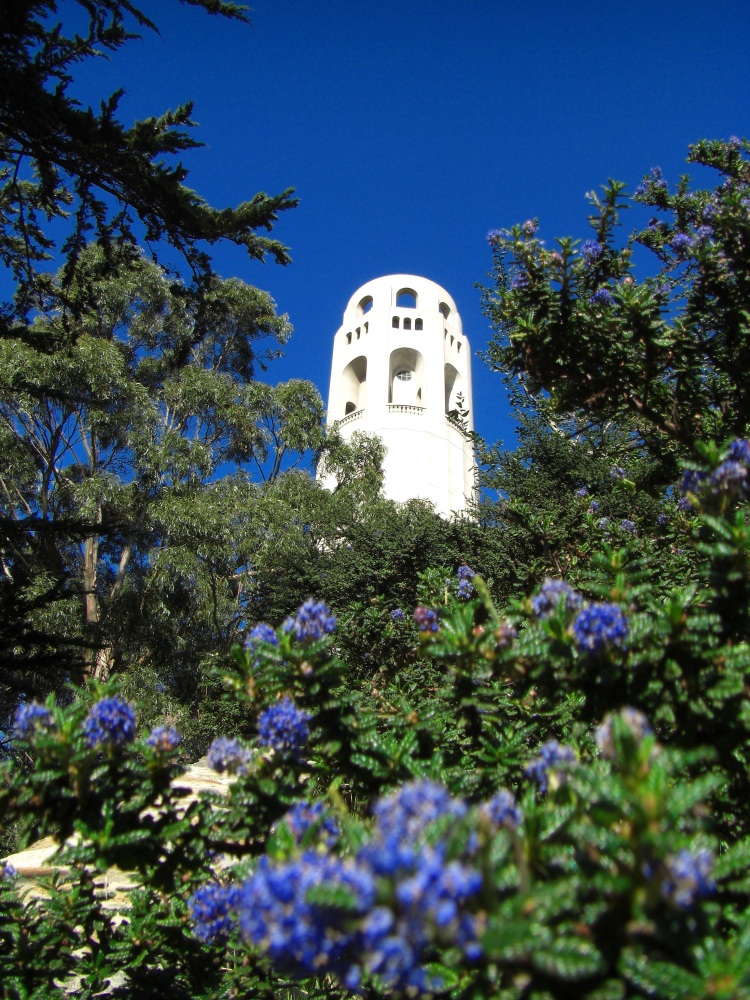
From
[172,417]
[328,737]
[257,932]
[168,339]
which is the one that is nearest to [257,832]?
[328,737]

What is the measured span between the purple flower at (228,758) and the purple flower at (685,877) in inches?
56.5

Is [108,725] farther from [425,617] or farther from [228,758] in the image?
[425,617]

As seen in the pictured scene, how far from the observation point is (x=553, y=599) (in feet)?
7.34

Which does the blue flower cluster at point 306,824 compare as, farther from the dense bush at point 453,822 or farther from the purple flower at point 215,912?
the purple flower at point 215,912

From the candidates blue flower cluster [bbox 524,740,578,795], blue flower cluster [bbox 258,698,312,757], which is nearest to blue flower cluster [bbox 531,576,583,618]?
blue flower cluster [bbox 524,740,578,795]

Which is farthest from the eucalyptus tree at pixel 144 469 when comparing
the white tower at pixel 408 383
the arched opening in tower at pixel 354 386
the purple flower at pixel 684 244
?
the purple flower at pixel 684 244

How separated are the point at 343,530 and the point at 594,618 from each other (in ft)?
43.1

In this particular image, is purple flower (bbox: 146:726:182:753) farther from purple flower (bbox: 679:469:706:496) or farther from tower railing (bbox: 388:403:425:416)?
tower railing (bbox: 388:403:425:416)

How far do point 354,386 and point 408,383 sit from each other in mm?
2311

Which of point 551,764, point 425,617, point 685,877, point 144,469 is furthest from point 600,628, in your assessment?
point 144,469

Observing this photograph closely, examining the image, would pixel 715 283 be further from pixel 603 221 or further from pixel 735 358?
pixel 603 221

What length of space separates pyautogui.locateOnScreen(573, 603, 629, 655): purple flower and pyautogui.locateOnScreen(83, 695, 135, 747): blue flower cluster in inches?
54.7

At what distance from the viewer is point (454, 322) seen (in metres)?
30.5

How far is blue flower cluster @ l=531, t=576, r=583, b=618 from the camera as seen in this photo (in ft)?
7.10
